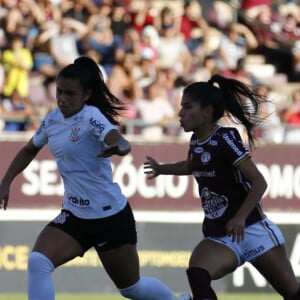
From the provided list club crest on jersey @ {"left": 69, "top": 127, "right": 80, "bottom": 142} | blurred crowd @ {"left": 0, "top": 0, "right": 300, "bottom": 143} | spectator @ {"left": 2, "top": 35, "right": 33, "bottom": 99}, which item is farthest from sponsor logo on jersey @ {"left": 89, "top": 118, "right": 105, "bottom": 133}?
spectator @ {"left": 2, "top": 35, "right": 33, "bottom": 99}

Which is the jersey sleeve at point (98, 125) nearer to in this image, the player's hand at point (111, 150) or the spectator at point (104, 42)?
the player's hand at point (111, 150)

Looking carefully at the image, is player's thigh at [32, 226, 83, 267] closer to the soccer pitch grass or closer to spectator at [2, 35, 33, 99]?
the soccer pitch grass

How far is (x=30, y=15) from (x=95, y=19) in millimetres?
957

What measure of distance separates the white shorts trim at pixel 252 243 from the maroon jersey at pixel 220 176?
5 cm

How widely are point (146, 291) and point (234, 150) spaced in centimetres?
132

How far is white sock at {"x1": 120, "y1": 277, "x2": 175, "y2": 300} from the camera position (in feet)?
24.9

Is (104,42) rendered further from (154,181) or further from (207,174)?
(207,174)

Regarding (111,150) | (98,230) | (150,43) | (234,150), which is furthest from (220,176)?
(150,43)

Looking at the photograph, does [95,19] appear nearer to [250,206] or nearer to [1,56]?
[1,56]

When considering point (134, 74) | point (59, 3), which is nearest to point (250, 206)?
point (134, 74)

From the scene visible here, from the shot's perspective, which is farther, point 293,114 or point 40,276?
point 293,114

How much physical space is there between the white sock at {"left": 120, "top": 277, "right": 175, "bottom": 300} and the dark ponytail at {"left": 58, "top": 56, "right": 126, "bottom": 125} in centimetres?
113

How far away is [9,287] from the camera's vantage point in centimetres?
1229

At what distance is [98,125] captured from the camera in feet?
23.2
